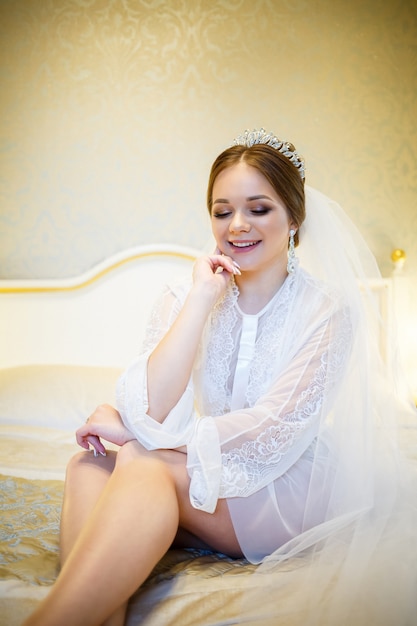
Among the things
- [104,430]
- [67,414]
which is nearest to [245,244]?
[104,430]

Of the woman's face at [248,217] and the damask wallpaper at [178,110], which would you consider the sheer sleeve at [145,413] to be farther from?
the damask wallpaper at [178,110]

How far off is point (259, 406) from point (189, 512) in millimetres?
319

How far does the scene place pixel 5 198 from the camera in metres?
3.27

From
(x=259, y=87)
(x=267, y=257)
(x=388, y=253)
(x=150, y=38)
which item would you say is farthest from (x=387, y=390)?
(x=150, y=38)

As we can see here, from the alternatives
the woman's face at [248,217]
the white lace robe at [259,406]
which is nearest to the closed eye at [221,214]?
the woman's face at [248,217]

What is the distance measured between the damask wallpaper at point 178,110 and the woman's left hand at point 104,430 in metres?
1.87

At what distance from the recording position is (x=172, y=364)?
1.46 meters

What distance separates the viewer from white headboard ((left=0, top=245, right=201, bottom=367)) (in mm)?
3109

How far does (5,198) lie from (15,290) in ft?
1.90

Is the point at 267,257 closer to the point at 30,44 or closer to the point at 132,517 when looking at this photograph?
the point at 132,517

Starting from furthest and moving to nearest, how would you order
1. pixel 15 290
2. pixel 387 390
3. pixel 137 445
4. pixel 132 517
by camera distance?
pixel 15 290 < pixel 387 390 < pixel 137 445 < pixel 132 517

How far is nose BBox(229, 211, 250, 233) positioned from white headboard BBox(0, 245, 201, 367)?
146 cm

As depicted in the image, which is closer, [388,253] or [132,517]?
[132,517]

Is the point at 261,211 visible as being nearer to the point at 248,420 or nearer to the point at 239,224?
the point at 239,224
